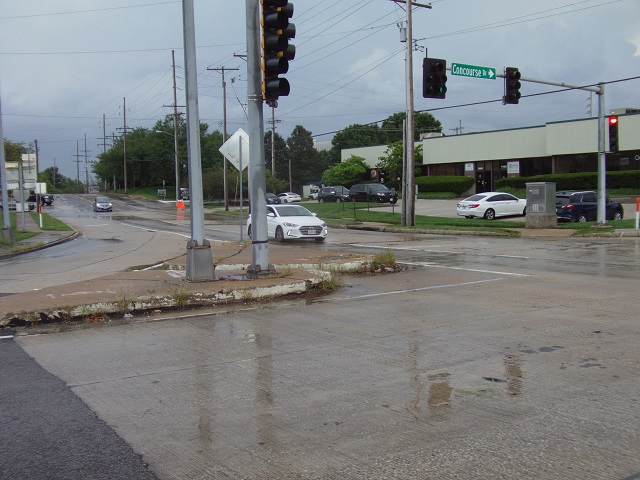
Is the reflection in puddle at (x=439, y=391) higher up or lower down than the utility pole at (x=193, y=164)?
lower down

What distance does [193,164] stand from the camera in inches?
470

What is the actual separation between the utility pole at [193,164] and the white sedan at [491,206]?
26.9 metres

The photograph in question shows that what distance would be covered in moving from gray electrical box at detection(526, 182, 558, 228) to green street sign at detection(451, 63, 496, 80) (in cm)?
722

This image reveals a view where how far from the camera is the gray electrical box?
2873 centimetres

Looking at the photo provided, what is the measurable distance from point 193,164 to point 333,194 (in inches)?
1987

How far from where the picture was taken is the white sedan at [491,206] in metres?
36.4

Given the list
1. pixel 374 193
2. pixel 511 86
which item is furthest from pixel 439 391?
pixel 374 193

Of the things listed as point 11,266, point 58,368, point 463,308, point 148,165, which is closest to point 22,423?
point 58,368

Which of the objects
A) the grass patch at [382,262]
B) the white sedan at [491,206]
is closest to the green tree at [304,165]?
the white sedan at [491,206]

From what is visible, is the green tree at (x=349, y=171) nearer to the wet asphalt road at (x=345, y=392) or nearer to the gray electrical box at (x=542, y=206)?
the gray electrical box at (x=542, y=206)

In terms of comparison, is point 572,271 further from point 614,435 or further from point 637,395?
point 614,435

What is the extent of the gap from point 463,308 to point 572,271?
17.8 ft

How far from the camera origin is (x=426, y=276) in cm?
1388

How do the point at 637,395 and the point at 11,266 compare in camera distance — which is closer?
the point at 637,395
